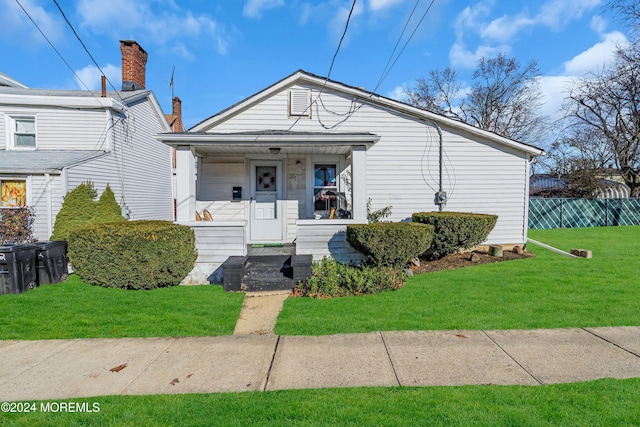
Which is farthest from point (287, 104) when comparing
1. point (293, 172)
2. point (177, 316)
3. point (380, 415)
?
point (380, 415)

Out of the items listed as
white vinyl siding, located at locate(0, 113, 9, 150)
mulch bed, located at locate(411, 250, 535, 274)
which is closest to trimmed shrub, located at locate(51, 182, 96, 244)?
white vinyl siding, located at locate(0, 113, 9, 150)

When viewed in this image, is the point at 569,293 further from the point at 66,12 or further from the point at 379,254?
the point at 66,12

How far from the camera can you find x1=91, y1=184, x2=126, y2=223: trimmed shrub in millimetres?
10543

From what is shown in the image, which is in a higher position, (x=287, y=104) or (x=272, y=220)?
(x=287, y=104)

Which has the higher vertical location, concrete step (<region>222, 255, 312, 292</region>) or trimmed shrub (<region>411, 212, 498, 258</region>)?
trimmed shrub (<region>411, 212, 498, 258</region>)

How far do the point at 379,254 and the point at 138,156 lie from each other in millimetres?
12013

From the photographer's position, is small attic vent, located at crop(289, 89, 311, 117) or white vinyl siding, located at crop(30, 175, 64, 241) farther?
white vinyl siding, located at crop(30, 175, 64, 241)

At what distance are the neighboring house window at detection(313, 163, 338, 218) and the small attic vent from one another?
154 cm

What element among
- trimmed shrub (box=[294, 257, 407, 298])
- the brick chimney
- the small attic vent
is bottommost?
trimmed shrub (box=[294, 257, 407, 298])

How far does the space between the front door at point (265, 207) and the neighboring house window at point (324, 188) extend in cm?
102

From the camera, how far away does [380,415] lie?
2.67 m

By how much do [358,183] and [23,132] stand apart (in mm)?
12463

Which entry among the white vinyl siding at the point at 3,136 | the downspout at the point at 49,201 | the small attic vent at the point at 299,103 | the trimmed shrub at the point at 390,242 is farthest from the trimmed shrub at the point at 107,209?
the trimmed shrub at the point at 390,242

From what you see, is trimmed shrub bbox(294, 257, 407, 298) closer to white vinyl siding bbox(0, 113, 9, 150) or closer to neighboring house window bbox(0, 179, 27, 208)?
neighboring house window bbox(0, 179, 27, 208)
